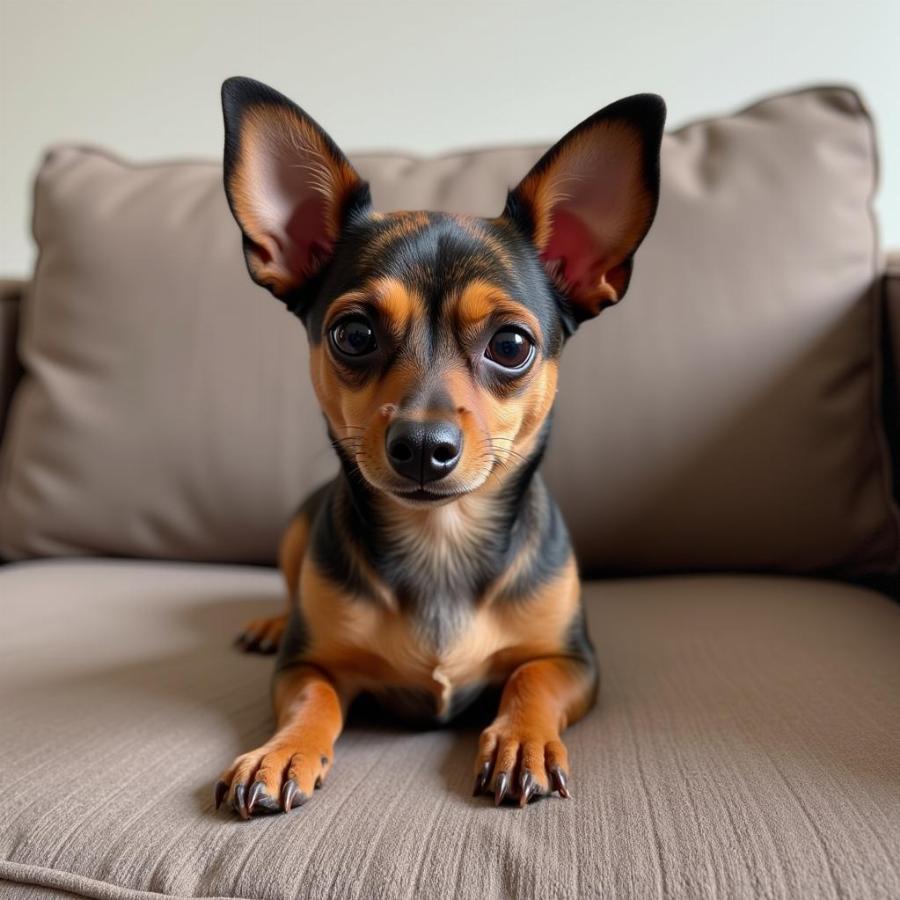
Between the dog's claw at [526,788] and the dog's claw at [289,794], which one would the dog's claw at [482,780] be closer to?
the dog's claw at [526,788]

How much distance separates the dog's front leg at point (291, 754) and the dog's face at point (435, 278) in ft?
1.00

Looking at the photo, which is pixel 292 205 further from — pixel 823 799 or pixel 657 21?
pixel 657 21

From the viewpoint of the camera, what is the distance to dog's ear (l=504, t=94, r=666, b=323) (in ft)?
3.61

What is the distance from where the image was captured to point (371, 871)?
2.64ft

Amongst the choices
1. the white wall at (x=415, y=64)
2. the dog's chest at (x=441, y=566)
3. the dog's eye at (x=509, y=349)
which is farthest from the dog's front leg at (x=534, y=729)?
the white wall at (x=415, y=64)

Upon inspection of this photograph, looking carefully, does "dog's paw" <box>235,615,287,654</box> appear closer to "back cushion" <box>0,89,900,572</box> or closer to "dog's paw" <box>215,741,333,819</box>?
"back cushion" <box>0,89,900,572</box>

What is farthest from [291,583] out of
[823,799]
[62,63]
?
[62,63]

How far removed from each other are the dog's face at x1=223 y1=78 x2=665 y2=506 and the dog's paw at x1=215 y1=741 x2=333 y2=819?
1.05ft

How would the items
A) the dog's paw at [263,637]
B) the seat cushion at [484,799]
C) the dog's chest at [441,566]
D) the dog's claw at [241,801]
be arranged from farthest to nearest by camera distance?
the dog's paw at [263,637] → the dog's chest at [441,566] → the dog's claw at [241,801] → the seat cushion at [484,799]

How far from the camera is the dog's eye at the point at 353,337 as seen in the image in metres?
1.08

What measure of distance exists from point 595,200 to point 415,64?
4.78 feet

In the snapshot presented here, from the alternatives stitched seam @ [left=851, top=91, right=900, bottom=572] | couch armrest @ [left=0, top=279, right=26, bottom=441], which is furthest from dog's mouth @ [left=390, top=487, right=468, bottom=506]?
couch armrest @ [left=0, top=279, right=26, bottom=441]

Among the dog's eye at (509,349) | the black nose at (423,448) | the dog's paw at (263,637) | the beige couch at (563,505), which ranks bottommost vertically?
the dog's paw at (263,637)

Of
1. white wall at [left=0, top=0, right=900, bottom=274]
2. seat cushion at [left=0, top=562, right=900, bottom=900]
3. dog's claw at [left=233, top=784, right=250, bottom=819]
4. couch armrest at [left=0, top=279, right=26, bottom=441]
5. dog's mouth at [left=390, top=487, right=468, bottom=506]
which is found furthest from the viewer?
white wall at [left=0, top=0, right=900, bottom=274]
